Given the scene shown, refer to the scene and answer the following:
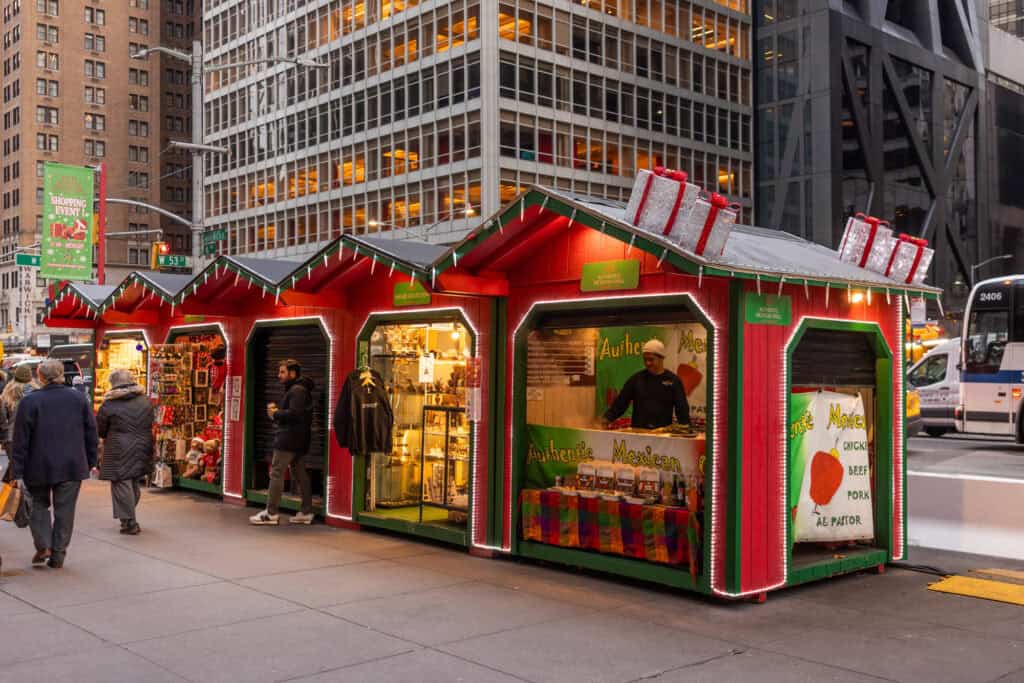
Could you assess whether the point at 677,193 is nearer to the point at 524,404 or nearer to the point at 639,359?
the point at 524,404

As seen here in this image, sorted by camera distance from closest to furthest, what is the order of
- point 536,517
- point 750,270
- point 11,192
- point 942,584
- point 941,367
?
point 750,270 < point 942,584 < point 536,517 < point 941,367 < point 11,192

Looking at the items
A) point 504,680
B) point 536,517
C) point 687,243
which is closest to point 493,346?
point 536,517

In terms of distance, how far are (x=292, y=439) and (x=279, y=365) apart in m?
1.75

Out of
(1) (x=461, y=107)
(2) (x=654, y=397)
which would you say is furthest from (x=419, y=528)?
(1) (x=461, y=107)

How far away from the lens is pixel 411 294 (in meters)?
10.7

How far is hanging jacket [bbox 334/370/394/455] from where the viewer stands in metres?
10.8

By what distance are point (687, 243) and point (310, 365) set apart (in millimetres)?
6276

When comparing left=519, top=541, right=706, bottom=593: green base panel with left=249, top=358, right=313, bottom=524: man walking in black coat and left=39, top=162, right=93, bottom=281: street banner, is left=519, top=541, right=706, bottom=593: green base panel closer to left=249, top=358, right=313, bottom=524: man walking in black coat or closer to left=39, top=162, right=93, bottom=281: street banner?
left=249, top=358, right=313, bottom=524: man walking in black coat

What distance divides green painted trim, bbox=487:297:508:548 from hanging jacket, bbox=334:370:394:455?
1.58m

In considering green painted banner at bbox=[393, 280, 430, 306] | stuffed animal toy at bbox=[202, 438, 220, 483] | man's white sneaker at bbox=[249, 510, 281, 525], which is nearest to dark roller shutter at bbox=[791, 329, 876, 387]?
green painted banner at bbox=[393, 280, 430, 306]

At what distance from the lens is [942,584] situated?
8.71 m

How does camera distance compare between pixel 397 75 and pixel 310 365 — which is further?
pixel 397 75

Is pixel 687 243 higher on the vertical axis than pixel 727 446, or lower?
higher

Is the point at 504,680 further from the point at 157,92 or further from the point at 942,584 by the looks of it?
the point at 157,92
